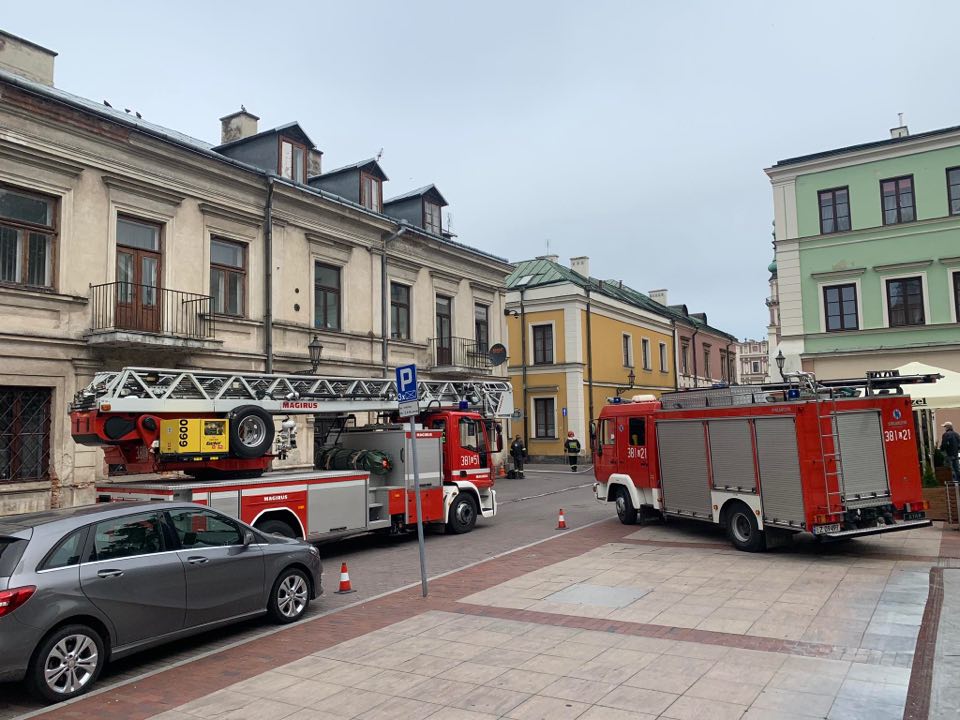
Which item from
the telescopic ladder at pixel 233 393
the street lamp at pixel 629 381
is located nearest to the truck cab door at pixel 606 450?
the telescopic ladder at pixel 233 393

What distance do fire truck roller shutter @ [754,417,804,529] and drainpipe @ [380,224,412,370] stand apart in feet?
45.6

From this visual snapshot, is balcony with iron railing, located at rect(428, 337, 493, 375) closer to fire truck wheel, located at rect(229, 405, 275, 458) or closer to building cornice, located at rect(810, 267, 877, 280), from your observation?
building cornice, located at rect(810, 267, 877, 280)

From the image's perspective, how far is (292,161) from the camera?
21.4 meters

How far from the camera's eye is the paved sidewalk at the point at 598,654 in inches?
225

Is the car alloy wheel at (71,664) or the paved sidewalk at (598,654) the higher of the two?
the car alloy wheel at (71,664)

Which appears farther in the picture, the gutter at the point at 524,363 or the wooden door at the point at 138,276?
the gutter at the point at 524,363

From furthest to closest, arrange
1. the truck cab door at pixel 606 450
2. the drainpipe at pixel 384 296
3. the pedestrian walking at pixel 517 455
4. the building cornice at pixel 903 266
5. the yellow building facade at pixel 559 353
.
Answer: the yellow building facade at pixel 559 353 → the pedestrian walking at pixel 517 455 → the building cornice at pixel 903 266 → the drainpipe at pixel 384 296 → the truck cab door at pixel 606 450

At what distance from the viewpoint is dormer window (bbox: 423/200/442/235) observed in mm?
26703

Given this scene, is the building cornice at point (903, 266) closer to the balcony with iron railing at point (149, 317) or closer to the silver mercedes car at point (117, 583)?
the balcony with iron railing at point (149, 317)

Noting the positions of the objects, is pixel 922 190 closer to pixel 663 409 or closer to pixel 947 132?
pixel 947 132

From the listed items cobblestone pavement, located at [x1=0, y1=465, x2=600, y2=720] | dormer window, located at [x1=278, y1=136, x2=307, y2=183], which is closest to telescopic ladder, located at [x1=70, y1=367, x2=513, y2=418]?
cobblestone pavement, located at [x1=0, y1=465, x2=600, y2=720]

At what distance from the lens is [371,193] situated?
80.1 feet

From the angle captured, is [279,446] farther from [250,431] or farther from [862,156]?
[862,156]

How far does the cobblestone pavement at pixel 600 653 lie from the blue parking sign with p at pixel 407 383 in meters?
2.64
